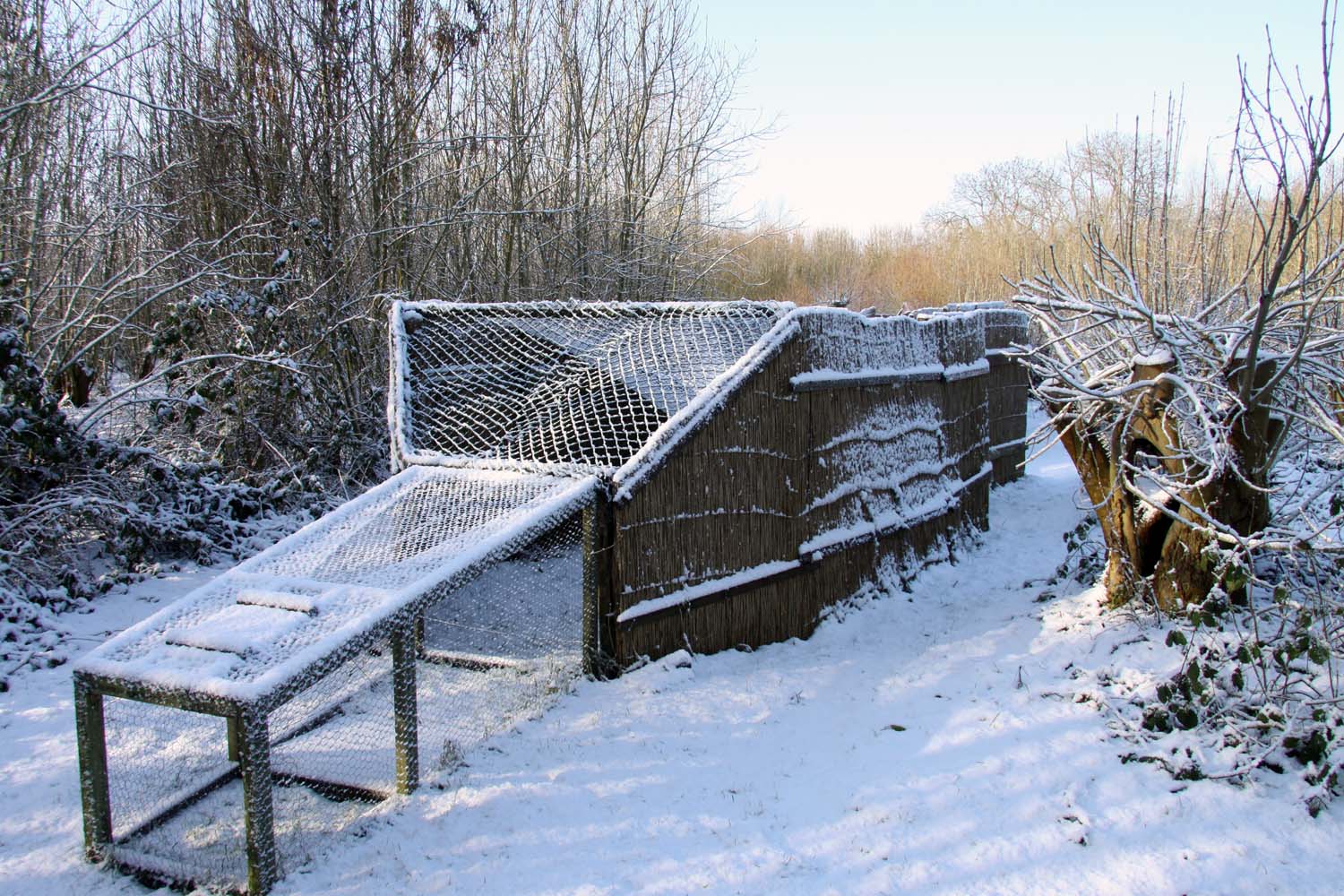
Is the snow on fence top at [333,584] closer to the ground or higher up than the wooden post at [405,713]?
higher up

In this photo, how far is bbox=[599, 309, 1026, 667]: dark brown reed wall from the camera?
5277 mm

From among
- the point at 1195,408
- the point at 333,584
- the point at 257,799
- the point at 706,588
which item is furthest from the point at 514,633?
the point at 1195,408

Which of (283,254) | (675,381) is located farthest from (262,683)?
(283,254)

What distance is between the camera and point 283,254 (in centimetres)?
892

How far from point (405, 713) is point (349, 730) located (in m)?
0.80

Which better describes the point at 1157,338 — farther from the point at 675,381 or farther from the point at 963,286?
the point at 963,286

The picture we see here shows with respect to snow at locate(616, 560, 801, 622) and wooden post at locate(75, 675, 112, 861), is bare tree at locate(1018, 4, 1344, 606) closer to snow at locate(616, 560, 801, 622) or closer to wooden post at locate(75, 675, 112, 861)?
snow at locate(616, 560, 801, 622)

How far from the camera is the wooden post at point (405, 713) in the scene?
3.93 m

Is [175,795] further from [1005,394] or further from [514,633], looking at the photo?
[1005,394]

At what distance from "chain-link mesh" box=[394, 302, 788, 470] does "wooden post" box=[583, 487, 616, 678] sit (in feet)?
1.04

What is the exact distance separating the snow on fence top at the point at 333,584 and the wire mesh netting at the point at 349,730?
24 cm

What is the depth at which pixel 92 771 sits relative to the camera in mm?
3498

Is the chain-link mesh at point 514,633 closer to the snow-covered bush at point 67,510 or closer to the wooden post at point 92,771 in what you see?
the wooden post at point 92,771

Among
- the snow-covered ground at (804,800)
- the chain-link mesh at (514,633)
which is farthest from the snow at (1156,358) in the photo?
the chain-link mesh at (514,633)
